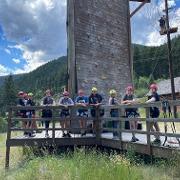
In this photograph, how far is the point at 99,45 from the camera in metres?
16.8

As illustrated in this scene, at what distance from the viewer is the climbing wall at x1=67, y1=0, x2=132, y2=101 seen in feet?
51.0

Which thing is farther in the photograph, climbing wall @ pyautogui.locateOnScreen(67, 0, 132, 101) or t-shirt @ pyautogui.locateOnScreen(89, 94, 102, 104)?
climbing wall @ pyautogui.locateOnScreen(67, 0, 132, 101)

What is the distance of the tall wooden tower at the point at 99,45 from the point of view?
15.5 metres

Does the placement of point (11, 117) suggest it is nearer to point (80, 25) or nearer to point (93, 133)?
point (93, 133)

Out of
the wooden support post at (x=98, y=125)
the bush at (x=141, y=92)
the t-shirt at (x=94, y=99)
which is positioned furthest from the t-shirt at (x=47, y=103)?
the bush at (x=141, y=92)

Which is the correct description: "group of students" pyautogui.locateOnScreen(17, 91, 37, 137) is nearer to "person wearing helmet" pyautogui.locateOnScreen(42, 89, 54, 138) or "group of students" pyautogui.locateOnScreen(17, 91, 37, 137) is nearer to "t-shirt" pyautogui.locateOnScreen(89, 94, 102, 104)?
"person wearing helmet" pyautogui.locateOnScreen(42, 89, 54, 138)

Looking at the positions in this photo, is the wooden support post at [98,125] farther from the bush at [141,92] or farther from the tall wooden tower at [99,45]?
the bush at [141,92]

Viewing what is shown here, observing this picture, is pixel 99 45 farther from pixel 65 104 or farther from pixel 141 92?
pixel 141 92

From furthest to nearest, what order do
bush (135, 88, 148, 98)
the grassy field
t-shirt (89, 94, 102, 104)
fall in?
1. bush (135, 88, 148, 98)
2. t-shirt (89, 94, 102, 104)
3. the grassy field

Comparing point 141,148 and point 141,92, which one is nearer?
point 141,148

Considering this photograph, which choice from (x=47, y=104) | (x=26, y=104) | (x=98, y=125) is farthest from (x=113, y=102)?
(x=26, y=104)

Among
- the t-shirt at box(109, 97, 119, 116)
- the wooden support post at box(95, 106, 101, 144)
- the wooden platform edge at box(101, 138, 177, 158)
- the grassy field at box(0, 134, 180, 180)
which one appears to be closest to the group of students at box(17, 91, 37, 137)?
the wooden support post at box(95, 106, 101, 144)

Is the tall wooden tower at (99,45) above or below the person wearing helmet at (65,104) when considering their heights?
above

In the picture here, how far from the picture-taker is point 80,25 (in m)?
15.8
